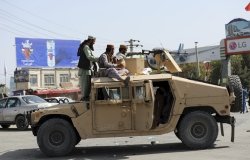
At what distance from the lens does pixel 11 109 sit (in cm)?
2342

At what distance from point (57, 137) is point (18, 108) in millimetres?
11710

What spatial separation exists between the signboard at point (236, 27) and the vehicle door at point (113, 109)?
84.0ft

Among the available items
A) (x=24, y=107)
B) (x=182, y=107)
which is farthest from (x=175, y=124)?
(x=24, y=107)

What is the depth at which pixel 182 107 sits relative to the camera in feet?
38.6

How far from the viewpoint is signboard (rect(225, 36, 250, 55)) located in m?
32.7

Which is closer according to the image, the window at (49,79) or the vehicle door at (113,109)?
the vehicle door at (113,109)

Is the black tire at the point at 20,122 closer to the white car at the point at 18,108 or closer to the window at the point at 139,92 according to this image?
the white car at the point at 18,108

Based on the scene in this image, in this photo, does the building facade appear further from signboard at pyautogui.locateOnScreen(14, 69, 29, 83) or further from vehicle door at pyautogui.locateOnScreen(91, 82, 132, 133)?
vehicle door at pyautogui.locateOnScreen(91, 82, 132, 133)

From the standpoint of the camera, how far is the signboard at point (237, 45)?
107ft

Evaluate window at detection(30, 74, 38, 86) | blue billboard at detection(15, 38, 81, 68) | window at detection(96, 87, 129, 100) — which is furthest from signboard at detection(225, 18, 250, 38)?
window at detection(30, 74, 38, 86)

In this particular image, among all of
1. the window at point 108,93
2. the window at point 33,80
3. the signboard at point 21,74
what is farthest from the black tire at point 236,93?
the window at point 33,80

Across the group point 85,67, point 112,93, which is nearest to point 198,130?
point 112,93

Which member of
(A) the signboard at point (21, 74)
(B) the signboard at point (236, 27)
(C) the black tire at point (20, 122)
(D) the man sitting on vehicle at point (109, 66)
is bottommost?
(C) the black tire at point (20, 122)

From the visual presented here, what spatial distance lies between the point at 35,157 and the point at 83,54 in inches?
110
